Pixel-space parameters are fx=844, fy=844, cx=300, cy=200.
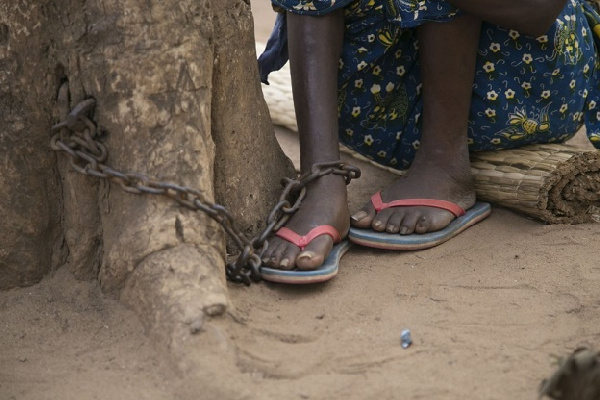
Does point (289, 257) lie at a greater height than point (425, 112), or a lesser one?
lesser

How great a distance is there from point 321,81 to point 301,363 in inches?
41.0

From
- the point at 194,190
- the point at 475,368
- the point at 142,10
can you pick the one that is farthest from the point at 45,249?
the point at 475,368

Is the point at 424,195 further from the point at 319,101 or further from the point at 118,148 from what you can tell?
the point at 118,148

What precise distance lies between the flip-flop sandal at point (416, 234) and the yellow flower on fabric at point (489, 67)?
47 centimetres

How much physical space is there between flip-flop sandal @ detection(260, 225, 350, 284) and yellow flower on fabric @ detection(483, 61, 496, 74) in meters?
0.76

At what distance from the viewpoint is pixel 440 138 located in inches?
113

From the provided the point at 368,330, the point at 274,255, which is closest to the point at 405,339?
the point at 368,330

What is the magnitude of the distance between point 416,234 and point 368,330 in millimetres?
608

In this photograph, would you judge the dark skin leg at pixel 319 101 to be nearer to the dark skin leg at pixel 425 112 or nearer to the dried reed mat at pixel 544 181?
the dark skin leg at pixel 425 112

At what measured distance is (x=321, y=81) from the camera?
2.75m

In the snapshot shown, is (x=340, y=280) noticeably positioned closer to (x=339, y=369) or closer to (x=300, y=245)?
(x=300, y=245)

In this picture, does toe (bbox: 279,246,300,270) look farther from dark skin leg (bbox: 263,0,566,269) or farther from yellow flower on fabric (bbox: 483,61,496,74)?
yellow flower on fabric (bbox: 483,61,496,74)

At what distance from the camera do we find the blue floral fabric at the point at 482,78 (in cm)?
279

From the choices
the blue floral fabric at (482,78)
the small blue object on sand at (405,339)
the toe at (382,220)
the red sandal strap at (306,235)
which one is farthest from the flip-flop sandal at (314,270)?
the blue floral fabric at (482,78)
